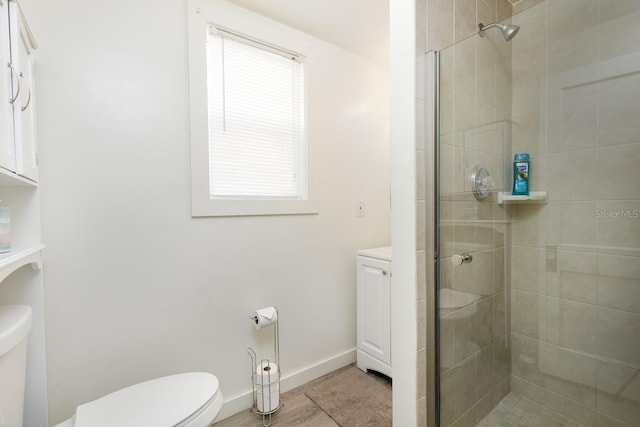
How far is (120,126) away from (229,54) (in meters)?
0.73

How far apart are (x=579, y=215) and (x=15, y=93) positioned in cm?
212

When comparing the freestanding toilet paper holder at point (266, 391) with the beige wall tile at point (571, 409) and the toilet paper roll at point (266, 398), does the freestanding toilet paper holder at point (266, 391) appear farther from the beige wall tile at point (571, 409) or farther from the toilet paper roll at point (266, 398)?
the beige wall tile at point (571, 409)

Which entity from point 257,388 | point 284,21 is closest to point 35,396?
point 257,388

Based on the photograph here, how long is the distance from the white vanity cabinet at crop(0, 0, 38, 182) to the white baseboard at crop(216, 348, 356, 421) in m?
1.45

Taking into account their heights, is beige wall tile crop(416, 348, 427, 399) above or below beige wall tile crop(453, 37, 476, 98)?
below

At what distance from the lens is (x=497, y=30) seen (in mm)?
1353

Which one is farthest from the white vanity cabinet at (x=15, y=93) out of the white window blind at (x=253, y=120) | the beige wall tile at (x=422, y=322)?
the beige wall tile at (x=422, y=322)

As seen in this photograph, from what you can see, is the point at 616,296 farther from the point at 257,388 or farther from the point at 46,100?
the point at 46,100

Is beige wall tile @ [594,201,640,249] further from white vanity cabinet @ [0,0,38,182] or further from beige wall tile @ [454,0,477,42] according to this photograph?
white vanity cabinet @ [0,0,38,182]

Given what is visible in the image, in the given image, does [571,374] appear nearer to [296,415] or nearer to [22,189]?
[296,415]

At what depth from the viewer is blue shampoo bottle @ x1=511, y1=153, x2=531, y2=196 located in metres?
1.40

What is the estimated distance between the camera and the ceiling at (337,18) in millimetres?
1637

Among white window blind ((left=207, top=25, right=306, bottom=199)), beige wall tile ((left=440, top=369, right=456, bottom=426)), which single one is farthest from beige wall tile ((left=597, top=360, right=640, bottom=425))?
white window blind ((left=207, top=25, right=306, bottom=199))

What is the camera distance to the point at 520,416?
52.0 inches
